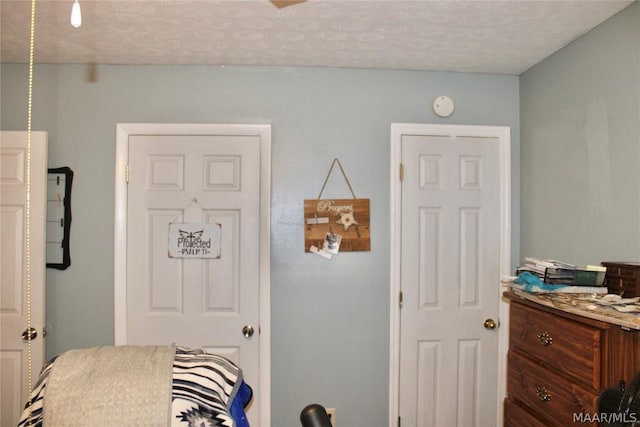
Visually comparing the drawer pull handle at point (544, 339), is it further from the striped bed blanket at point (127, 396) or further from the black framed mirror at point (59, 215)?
the black framed mirror at point (59, 215)

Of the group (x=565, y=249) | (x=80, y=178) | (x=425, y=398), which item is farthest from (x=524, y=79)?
(x=80, y=178)

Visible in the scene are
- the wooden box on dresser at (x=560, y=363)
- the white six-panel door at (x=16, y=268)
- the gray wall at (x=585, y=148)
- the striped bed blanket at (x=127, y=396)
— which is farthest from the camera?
the white six-panel door at (x=16, y=268)

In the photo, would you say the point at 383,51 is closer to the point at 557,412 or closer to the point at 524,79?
the point at 524,79

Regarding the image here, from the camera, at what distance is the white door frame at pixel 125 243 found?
2.21 metres

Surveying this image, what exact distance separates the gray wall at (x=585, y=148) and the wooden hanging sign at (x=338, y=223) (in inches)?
40.1

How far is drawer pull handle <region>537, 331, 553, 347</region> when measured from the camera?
144 cm

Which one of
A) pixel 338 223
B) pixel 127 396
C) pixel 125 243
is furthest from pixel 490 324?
pixel 125 243

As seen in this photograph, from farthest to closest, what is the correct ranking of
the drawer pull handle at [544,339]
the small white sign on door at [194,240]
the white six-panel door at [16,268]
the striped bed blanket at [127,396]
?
the small white sign on door at [194,240]
the white six-panel door at [16,268]
the drawer pull handle at [544,339]
the striped bed blanket at [127,396]

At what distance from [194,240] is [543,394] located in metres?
1.89

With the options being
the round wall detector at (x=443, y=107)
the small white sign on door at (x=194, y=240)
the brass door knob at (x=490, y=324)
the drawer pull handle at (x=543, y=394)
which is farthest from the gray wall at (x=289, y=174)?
the drawer pull handle at (x=543, y=394)

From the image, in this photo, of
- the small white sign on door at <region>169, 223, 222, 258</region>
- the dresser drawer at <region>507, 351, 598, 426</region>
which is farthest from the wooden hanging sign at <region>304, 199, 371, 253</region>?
the dresser drawer at <region>507, 351, 598, 426</region>

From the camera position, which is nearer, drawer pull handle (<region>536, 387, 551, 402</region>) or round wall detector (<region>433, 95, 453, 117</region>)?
drawer pull handle (<region>536, 387, 551, 402</region>)

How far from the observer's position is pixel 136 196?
2229 millimetres

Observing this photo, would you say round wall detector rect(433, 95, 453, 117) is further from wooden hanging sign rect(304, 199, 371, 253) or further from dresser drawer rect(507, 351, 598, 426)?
dresser drawer rect(507, 351, 598, 426)
